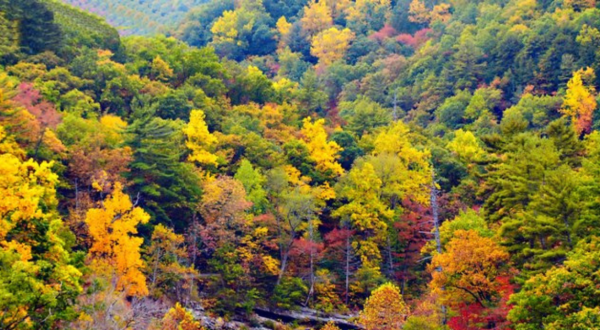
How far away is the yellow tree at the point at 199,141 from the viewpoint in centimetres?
4344

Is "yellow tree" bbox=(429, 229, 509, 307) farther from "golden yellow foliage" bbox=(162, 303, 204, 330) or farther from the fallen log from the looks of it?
"golden yellow foliage" bbox=(162, 303, 204, 330)

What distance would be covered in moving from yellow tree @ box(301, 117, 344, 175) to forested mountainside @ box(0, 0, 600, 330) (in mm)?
163

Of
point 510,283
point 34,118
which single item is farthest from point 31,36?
point 510,283

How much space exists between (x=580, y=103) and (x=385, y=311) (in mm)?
37265

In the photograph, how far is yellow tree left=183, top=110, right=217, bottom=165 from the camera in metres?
43.4

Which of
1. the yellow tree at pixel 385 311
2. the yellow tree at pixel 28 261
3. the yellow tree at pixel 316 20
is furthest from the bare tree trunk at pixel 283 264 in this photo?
the yellow tree at pixel 316 20

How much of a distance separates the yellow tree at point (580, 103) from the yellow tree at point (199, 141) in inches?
1274

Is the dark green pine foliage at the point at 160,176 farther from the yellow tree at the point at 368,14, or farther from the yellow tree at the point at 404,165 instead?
the yellow tree at the point at 368,14

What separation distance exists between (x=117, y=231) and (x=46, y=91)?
1525 centimetres

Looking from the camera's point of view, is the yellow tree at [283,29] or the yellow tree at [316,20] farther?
the yellow tree at [316,20]

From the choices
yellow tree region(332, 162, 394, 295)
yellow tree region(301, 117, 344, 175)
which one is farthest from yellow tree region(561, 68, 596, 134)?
yellow tree region(332, 162, 394, 295)

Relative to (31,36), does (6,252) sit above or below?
above

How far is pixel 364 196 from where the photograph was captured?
44656mm

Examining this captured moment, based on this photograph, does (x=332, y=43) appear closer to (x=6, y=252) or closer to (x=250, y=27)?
(x=250, y=27)
